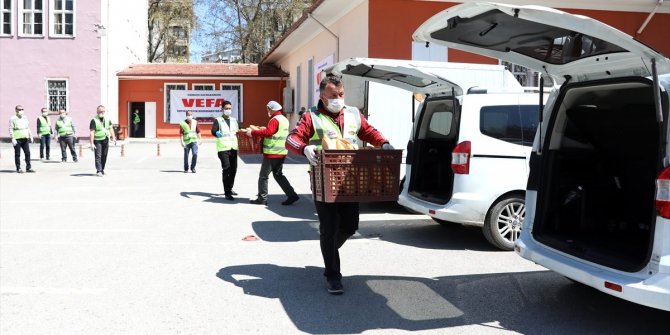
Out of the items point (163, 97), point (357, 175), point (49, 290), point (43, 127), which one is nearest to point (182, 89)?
point (163, 97)

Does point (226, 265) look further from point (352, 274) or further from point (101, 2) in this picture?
point (101, 2)

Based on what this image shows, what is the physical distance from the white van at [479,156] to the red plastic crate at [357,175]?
1.97 meters

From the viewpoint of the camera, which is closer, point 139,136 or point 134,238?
point 134,238

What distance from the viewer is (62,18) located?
3175 cm

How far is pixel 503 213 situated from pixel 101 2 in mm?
29499

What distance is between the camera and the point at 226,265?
6.37 meters

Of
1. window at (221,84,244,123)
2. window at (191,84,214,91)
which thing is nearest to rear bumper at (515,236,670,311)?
window at (221,84,244,123)

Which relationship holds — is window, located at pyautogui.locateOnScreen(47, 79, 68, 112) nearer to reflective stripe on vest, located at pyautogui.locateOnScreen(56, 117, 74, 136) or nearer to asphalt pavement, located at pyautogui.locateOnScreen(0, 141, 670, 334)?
reflective stripe on vest, located at pyautogui.locateOnScreen(56, 117, 74, 136)

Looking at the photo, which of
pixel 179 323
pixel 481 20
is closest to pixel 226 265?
pixel 179 323

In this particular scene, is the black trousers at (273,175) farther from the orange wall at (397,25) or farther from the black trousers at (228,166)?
the orange wall at (397,25)

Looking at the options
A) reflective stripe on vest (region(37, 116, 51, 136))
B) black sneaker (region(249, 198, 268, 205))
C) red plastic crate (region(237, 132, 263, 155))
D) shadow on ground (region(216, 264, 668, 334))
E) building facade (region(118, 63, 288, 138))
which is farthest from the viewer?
building facade (region(118, 63, 288, 138))

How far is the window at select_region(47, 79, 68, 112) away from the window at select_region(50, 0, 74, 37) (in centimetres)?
242

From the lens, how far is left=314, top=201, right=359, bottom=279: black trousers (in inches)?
205

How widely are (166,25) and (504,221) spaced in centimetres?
4472
